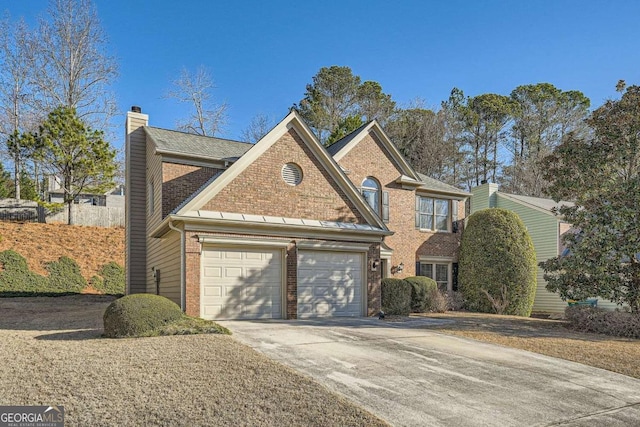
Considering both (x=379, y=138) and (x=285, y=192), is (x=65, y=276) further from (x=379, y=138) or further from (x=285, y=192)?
(x=379, y=138)

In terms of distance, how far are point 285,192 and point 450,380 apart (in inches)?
321

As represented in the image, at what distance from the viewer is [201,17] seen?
18.3m

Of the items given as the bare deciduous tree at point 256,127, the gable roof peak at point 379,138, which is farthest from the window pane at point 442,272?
the bare deciduous tree at point 256,127

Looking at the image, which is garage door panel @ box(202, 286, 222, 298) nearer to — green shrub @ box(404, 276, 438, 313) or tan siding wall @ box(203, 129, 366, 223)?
tan siding wall @ box(203, 129, 366, 223)

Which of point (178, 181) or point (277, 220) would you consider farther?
point (178, 181)

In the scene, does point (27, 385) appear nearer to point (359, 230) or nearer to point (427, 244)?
point (359, 230)

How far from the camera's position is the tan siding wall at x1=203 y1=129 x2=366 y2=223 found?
13109 millimetres

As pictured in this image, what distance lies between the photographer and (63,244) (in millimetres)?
26078

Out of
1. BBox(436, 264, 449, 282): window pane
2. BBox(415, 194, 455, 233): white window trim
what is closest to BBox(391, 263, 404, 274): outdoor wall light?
BBox(415, 194, 455, 233): white window trim

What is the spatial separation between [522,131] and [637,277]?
3045cm

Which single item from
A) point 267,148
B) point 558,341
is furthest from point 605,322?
point 267,148

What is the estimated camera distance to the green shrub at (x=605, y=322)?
40.3 feet

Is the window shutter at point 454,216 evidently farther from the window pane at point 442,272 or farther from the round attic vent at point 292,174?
the round attic vent at point 292,174

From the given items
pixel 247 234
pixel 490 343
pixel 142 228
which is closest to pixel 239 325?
pixel 247 234
